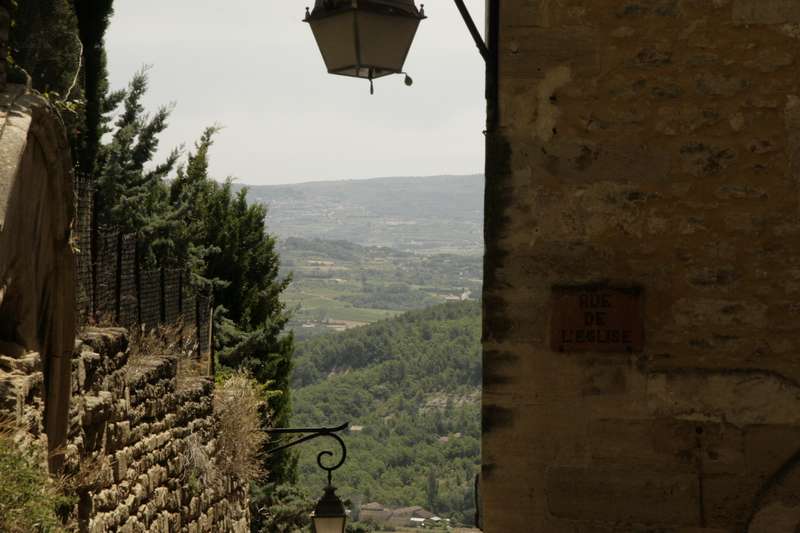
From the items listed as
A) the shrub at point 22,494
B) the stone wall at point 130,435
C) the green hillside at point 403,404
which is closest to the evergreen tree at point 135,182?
the stone wall at point 130,435

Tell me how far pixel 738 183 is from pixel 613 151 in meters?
0.53

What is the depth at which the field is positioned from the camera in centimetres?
13825

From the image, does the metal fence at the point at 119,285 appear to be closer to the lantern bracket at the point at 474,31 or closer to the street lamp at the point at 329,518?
the street lamp at the point at 329,518

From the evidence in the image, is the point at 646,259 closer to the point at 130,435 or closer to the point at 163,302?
the point at 130,435

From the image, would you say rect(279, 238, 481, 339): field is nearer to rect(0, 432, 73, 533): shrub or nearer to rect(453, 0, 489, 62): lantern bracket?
rect(0, 432, 73, 533): shrub

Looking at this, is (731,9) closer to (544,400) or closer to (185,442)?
(544,400)

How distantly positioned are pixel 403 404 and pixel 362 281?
Result: 339 ft

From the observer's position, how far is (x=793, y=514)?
505 cm

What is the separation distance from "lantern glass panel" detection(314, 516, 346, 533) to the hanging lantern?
13.8 ft

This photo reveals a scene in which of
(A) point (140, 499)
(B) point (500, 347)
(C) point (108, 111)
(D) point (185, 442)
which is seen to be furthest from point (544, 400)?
(C) point (108, 111)

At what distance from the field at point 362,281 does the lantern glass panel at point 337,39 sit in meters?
114

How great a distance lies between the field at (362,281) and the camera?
5443 inches

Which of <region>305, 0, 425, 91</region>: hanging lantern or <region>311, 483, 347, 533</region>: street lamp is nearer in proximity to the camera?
<region>305, 0, 425, 91</region>: hanging lantern

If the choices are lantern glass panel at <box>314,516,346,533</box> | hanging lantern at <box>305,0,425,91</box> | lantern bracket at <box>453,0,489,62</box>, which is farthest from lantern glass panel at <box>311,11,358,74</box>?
lantern glass panel at <box>314,516,346,533</box>
